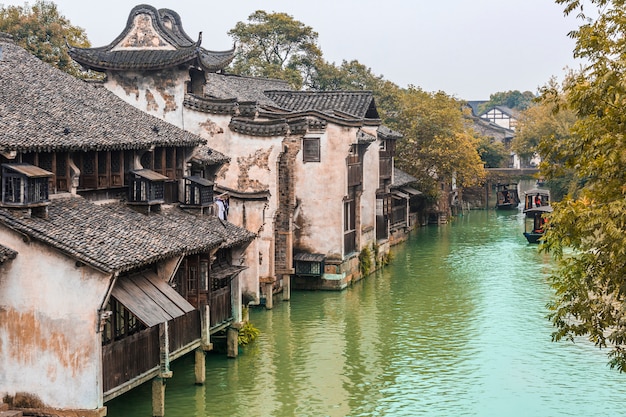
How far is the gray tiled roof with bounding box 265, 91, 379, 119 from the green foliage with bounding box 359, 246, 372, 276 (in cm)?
666

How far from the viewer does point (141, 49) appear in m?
38.8

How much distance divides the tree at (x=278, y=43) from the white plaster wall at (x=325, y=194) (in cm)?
3589

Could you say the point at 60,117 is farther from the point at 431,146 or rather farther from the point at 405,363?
the point at 431,146

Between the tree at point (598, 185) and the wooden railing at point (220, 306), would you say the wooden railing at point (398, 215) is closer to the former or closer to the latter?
the wooden railing at point (220, 306)

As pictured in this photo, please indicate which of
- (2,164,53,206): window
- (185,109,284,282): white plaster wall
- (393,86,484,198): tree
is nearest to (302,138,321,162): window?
(185,109,284,282): white plaster wall

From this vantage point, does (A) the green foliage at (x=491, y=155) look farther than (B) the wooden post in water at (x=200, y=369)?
Yes

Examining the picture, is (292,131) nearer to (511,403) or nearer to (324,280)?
(324,280)

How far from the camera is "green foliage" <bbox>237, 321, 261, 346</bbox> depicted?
31984mm

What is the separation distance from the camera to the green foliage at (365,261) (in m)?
48.7

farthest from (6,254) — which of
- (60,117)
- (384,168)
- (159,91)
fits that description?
(384,168)

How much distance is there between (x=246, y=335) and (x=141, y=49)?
13.0 meters

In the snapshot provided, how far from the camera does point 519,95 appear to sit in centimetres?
19850

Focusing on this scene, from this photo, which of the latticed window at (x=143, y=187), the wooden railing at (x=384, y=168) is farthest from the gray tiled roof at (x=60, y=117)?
the wooden railing at (x=384, y=168)

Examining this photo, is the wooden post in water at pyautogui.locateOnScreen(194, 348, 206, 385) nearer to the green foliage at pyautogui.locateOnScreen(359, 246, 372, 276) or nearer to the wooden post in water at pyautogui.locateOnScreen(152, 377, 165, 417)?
the wooden post in water at pyautogui.locateOnScreen(152, 377, 165, 417)
